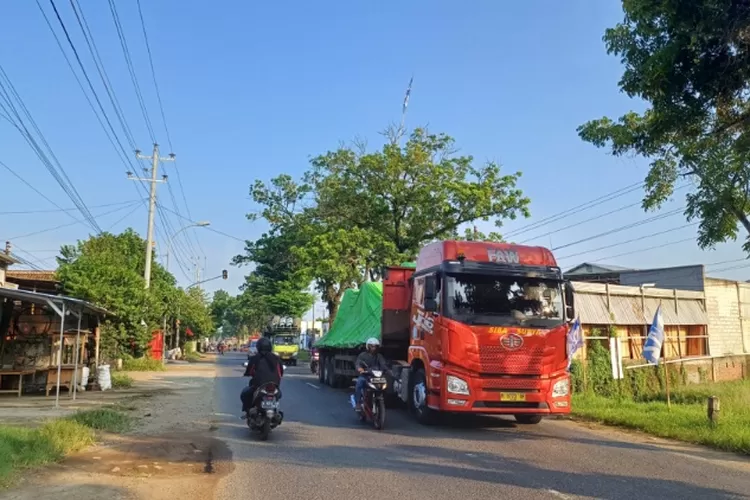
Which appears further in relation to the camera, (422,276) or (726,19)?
(422,276)

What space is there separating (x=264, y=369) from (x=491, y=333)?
3.96 m

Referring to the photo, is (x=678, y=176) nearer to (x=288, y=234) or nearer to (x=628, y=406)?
(x=628, y=406)

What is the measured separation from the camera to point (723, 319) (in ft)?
85.6

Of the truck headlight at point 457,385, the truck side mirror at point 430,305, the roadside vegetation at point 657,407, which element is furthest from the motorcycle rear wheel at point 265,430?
the roadside vegetation at point 657,407

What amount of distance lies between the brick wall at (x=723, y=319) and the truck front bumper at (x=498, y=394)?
17124mm

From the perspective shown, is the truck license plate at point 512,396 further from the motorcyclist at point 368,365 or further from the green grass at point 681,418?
the green grass at point 681,418

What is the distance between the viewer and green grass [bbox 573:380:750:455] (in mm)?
10374

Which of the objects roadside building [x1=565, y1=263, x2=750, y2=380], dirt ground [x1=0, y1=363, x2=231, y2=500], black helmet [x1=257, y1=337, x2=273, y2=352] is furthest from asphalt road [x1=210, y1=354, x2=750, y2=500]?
roadside building [x1=565, y1=263, x2=750, y2=380]

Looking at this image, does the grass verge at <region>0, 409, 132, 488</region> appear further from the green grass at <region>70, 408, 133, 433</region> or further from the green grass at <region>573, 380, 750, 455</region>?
the green grass at <region>573, 380, 750, 455</region>

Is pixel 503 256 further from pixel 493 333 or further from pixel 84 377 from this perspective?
pixel 84 377

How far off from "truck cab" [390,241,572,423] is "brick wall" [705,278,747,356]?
16.7m

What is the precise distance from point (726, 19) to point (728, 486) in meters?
5.29

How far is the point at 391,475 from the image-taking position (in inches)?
309

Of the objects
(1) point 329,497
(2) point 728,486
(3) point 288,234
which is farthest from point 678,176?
(3) point 288,234
